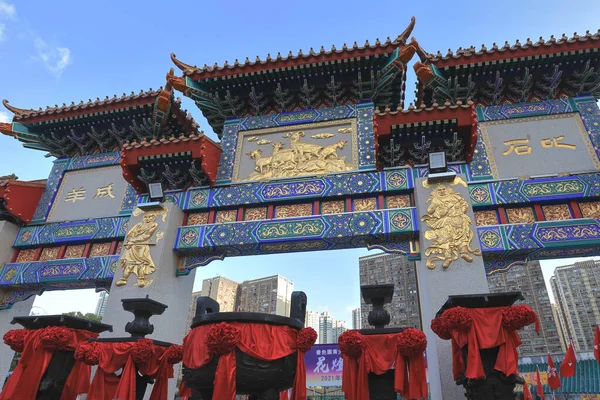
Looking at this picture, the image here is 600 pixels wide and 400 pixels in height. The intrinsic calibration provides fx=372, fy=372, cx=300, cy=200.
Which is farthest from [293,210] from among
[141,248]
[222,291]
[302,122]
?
[222,291]

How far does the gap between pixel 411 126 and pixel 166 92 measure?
238 inches

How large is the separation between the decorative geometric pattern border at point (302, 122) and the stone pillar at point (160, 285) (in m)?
1.64

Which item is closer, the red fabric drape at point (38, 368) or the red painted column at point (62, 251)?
the red fabric drape at point (38, 368)

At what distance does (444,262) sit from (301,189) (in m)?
3.29

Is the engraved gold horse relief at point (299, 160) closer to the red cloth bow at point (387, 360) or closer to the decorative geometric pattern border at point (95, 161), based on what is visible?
the decorative geometric pattern border at point (95, 161)

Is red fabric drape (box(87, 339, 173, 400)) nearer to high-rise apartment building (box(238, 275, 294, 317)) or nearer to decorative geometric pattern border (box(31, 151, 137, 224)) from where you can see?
decorative geometric pattern border (box(31, 151, 137, 224))

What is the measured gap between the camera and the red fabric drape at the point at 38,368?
4.90 meters

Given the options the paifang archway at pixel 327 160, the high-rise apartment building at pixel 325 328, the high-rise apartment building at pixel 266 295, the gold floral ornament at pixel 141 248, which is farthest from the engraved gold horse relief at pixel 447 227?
the high-rise apartment building at pixel 325 328

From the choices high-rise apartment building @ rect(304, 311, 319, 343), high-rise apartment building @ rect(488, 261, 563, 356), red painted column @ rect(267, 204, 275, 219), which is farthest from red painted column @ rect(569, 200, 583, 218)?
high-rise apartment building @ rect(304, 311, 319, 343)

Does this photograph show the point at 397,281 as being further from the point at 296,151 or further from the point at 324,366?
the point at 296,151

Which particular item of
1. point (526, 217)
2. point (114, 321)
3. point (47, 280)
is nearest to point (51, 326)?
point (114, 321)

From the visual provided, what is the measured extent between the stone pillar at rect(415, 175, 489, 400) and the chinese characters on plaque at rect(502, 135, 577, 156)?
1.52 m

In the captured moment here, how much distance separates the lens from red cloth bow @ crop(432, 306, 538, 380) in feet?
13.5

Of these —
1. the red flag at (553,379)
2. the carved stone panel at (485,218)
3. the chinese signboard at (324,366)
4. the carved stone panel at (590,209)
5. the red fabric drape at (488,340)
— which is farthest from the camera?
the red flag at (553,379)
